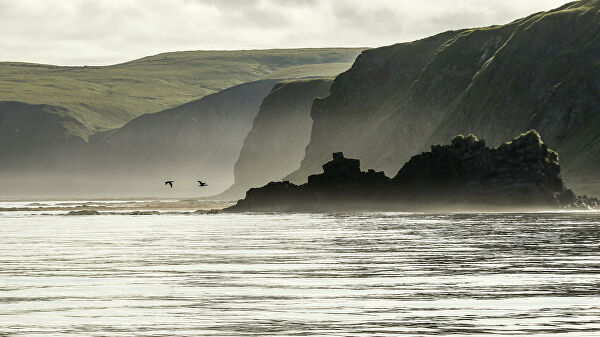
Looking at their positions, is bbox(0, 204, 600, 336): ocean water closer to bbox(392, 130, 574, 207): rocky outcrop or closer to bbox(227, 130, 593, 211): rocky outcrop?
bbox(392, 130, 574, 207): rocky outcrop

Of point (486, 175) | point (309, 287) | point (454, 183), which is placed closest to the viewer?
point (309, 287)

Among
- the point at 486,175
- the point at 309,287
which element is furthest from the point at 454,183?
the point at 309,287

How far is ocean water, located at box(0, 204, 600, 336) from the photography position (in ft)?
94.5

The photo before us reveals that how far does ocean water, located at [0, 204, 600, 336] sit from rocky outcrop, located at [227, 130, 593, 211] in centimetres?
5981

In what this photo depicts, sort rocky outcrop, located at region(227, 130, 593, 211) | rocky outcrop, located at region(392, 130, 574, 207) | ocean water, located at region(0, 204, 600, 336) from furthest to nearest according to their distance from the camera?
rocky outcrop, located at region(227, 130, 593, 211), rocky outcrop, located at region(392, 130, 574, 207), ocean water, located at region(0, 204, 600, 336)

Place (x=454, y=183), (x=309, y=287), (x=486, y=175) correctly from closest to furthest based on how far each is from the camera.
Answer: (x=309, y=287), (x=486, y=175), (x=454, y=183)

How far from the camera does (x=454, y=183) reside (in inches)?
5251

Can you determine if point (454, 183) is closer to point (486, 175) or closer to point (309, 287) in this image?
point (486, 175)

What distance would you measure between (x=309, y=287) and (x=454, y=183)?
97.2 metres

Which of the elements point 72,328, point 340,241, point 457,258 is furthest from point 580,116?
point 72,328

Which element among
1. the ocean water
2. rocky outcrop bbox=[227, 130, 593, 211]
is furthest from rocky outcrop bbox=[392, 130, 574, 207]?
the ocean water

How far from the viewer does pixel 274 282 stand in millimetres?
40219

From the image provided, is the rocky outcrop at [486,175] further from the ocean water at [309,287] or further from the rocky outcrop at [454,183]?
the ocean water at [309,287]

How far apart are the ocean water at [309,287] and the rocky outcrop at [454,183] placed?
59.8 metres
